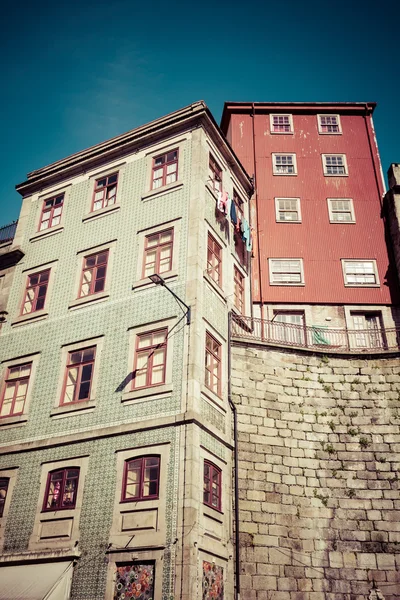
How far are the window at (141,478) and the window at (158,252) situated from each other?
6673mm

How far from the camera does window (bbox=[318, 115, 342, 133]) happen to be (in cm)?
3114

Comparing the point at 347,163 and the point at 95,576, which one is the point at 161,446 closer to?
the point at 95,576

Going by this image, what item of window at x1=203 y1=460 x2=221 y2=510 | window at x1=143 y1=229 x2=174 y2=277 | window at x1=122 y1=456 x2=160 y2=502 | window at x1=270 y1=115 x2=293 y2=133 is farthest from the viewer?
window at x1=270 y1=115 x2=293 y2=133

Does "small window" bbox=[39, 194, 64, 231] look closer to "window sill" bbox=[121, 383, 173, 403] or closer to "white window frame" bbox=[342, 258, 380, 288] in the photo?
"window sill" bbox=[121, 383, 173, 403]

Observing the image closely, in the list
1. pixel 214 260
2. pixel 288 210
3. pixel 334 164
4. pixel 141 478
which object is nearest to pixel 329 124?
pixel 334 164

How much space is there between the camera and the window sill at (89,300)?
19.7 metres

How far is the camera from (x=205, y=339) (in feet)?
58.1

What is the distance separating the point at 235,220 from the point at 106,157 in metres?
6.30

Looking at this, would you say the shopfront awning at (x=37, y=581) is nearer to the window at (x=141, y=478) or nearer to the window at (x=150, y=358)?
the window at (x=141, y=478)

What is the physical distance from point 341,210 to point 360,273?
3.80m

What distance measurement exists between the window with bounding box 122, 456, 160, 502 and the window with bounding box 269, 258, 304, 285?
41.6ft

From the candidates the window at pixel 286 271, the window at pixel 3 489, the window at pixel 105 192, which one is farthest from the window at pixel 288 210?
the window at pixel 3 489

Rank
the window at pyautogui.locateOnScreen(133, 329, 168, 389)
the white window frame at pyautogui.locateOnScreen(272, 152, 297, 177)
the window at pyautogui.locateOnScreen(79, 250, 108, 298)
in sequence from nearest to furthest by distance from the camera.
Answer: the window at pyautogui.locateOnScreen(133, 329, 168, 389), the window at pyautogui.locateOnScreen(79, 250, 108, 298), the white window frame at pyautogui.locateOnScreen(272, 152, 297, 177)

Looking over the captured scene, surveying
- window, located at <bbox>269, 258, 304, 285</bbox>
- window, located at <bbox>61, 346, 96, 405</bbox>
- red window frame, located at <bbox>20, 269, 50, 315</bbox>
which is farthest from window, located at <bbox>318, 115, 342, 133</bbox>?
window, located at <bbox>61, 346, 96, 405</bbox>
